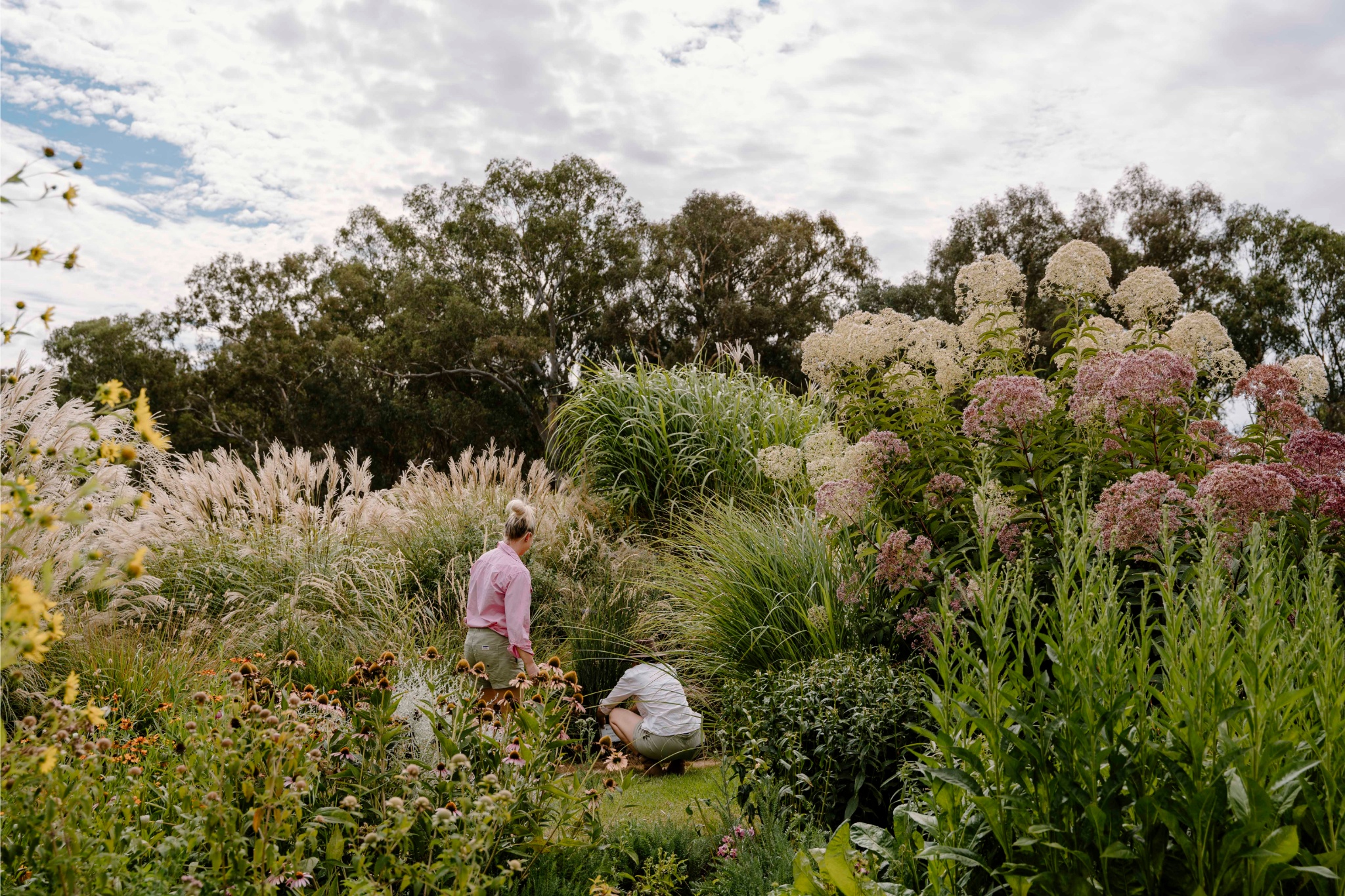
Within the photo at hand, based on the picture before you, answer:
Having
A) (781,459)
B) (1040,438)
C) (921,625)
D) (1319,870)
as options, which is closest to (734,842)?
(921,625)

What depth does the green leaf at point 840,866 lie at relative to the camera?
8.12 ft

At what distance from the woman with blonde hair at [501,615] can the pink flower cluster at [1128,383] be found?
319cm

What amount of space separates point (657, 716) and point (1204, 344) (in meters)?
3.74

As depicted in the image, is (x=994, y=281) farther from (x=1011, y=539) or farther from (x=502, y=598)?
(x=502, y=598)

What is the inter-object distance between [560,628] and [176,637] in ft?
8.60

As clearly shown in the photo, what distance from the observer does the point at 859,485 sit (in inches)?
167

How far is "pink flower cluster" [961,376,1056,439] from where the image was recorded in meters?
3.67

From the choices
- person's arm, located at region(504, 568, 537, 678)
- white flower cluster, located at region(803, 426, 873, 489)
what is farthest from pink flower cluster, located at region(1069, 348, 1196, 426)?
person's arm, located at region(504, 568, 537, 678)

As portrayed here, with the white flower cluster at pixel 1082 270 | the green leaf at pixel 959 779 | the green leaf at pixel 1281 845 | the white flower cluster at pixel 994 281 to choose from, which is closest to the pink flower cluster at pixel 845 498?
the white flower cluster at pixel 994 281

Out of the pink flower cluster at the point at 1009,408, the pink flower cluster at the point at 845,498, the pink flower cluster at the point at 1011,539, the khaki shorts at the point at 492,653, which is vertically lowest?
the khaki shorts at the point at 492,653

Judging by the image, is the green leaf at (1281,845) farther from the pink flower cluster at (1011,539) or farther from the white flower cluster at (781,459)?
the white flower cluster at (781,459)

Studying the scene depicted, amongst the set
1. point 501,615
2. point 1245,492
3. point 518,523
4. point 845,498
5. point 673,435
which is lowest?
point 501,615

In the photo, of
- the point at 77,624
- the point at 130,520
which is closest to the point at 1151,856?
the point at 77,624

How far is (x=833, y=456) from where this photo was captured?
4758 millimetres
